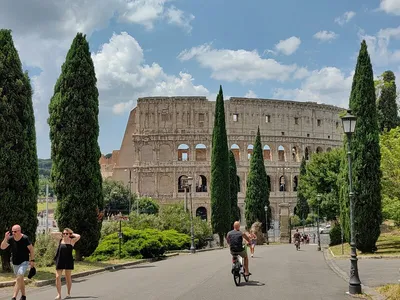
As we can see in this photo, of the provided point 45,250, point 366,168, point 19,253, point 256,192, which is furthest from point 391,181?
point 256,192

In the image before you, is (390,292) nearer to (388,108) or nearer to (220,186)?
(220,186)

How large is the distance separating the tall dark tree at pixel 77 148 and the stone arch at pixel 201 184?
58.1 meters

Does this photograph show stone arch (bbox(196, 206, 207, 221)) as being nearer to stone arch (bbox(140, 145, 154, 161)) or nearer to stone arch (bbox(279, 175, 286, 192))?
stone arch (bbox(140, 145, 154, 161))

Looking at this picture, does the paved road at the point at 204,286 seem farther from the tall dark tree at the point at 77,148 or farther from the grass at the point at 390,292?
the tall dark tree at the point at 77,148

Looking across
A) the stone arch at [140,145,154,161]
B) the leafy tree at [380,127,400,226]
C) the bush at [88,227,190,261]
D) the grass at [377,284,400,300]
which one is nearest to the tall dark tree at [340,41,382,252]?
the leafy tree at [380,127,400,226]

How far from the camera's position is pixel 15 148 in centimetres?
1552

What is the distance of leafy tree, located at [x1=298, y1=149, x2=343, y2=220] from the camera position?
136ft

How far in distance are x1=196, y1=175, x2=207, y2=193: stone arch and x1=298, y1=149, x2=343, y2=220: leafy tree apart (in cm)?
3215

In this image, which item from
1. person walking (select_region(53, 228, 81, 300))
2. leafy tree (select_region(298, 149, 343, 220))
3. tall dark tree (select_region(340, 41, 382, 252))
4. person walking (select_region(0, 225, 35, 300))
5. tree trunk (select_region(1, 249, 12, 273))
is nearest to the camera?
person walking (select_region(0, 225, 35, 300))

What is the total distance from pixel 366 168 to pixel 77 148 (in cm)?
1290

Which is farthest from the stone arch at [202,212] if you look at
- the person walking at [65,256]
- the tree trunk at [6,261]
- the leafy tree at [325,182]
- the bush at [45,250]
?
the person walking at [65,256]

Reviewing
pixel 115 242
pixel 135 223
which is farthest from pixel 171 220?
pixel 115 242

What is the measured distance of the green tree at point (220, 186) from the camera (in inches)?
1718

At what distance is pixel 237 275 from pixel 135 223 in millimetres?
20933
